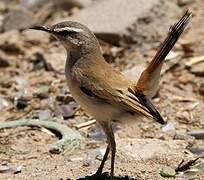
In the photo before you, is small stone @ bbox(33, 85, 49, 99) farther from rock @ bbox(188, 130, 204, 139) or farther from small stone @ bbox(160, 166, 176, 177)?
small stone @ bbox(160, 166, 176, 177)

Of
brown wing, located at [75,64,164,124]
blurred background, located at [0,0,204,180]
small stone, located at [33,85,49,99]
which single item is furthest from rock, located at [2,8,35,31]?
brown wing, located at [75,64,164,124]

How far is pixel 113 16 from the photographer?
9562 mm

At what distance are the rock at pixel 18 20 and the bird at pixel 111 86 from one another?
4.29 meters

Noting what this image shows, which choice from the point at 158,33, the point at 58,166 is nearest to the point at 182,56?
the point at 158,33

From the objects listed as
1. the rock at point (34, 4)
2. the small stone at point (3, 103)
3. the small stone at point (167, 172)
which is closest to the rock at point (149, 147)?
the small stone at point (167, 172)

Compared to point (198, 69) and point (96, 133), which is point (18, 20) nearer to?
point (198, 69)

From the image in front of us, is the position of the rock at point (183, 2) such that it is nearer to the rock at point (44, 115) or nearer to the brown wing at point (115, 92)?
the rock at point (44, 115)

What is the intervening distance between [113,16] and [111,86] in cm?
388

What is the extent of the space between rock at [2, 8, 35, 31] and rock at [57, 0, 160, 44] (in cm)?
101

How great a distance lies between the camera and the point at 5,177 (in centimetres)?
629

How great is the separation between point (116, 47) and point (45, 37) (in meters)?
1.32

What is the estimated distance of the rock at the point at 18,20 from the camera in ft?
34.0

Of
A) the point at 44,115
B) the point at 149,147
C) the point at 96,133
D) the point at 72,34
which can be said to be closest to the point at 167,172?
the point at 149,147

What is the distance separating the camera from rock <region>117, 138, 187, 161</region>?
655cm
